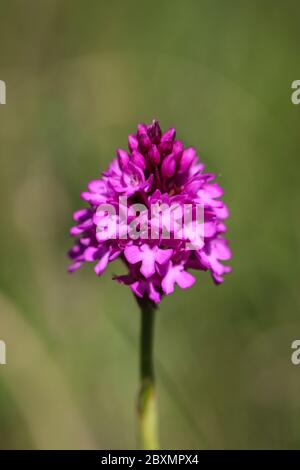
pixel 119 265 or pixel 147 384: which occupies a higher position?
pixel 119 265

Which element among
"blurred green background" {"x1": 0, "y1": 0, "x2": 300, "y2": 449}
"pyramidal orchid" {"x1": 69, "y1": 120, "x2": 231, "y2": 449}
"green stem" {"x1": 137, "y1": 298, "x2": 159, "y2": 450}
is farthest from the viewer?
"blurred green background" {"x1": 0, "y1": 0, "x2": 300, "y2": 449}

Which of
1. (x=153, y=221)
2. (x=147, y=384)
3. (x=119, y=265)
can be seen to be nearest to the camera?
(x=153, y=221)

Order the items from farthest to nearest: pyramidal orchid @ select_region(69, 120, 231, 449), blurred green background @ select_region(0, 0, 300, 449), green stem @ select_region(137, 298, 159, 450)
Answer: blurred green background @ select_region(0, 0, 300, 449), green stem @ select_region(137, 298, 159, 450), pyramidal orchid @ select_region(69, 120, 231, 449)

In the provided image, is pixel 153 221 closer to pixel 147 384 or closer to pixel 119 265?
pixel 147 384

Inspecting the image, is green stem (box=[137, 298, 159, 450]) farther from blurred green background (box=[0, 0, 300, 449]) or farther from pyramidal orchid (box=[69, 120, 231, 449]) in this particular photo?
blurred green background (box=[0, 0, 300, 449])

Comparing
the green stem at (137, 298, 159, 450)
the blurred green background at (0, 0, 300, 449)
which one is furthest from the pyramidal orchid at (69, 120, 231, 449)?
the blurred green background at (0, 0, 300, 449)

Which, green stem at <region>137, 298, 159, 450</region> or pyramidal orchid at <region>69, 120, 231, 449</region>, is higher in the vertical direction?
pyramidal orchid at <region>69, 120, 231, 449</region>

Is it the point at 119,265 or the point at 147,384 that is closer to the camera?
the point at 147,384

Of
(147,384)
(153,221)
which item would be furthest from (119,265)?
(153,221)

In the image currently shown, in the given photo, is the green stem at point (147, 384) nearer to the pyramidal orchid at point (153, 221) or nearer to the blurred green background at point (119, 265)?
the pyramidal orchid at point (153, 221)

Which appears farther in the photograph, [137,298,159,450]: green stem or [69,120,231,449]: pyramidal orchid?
[137,298,159,450]: green stem
